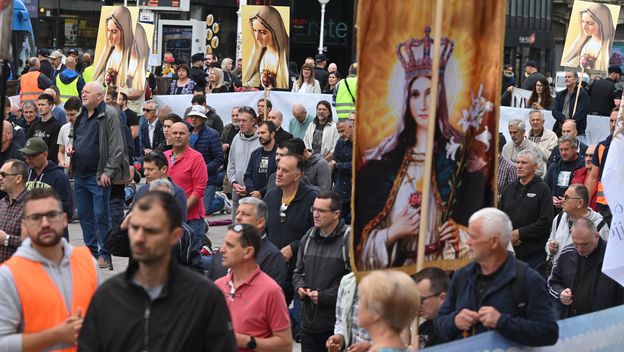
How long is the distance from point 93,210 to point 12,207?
4.62 meters

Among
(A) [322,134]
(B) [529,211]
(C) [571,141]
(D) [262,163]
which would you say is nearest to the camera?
(B) [529,211]

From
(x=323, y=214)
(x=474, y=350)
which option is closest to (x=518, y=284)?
(x=474, y=350)

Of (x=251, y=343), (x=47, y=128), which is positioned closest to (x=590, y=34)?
(x=47, y=128)

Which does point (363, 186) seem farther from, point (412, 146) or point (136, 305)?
point (136, 305)

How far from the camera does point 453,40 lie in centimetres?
750

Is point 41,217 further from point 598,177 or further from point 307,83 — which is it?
point 307,83

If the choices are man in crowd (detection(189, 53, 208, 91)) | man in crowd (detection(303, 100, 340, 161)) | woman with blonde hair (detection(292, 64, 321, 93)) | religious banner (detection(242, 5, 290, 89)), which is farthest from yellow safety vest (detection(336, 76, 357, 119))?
man in crowd (detection(189, 53, 208, 91))

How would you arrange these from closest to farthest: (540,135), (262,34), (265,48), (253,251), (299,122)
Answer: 1. (253,251)
2. (540,135)
3. (299,122)
4. (265,48)
5. (262,34)

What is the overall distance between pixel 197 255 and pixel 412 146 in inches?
115

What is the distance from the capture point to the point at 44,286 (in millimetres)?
6090

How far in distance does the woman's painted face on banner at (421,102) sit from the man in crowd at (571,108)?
12.2 meters

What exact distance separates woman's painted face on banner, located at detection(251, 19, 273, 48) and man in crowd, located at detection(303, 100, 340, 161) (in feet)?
6.94

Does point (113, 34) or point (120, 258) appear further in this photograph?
point (113, 34)

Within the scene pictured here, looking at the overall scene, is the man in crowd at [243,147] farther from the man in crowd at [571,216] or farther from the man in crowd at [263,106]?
the man in crowd at [571,216]
